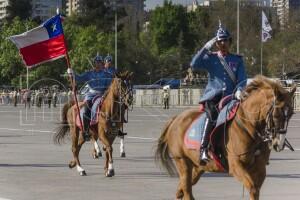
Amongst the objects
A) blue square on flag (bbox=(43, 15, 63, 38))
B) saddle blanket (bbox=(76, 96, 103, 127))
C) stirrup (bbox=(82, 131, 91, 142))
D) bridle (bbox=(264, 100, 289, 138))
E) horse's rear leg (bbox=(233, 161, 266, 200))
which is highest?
blue square on flag (bbox=(43, 15, 63, 38))

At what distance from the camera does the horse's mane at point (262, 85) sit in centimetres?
898

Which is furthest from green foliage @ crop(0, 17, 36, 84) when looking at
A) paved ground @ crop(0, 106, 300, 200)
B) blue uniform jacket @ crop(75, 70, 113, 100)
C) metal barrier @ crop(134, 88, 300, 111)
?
blue uniform jacket @ crop(75, 70, 113, 100)

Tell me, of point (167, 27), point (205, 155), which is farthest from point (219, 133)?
point (167, 27)

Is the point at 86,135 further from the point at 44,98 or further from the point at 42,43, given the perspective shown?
the point at 44,98

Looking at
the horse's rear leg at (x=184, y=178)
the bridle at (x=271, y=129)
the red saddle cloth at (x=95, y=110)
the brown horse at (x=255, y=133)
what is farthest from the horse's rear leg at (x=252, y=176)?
the red saddle cloth at (x=95, y=110)

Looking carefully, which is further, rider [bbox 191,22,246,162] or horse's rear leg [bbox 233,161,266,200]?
rider [bbox 191,22,246,162]

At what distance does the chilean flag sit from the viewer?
1777cm

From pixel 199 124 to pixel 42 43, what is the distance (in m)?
8.37

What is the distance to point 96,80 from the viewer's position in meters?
17.1

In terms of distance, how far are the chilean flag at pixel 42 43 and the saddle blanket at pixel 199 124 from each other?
7840 millimetres

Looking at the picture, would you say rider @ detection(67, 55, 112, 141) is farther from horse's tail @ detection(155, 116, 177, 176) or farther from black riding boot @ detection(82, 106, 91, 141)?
horse's tail @ detection(155, 116, 177, 176)

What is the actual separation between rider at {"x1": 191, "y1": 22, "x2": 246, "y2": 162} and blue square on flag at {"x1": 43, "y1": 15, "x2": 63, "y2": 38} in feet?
26.5

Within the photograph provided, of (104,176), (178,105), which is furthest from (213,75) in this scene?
(178,105)

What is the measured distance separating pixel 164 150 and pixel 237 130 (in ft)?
6.21
